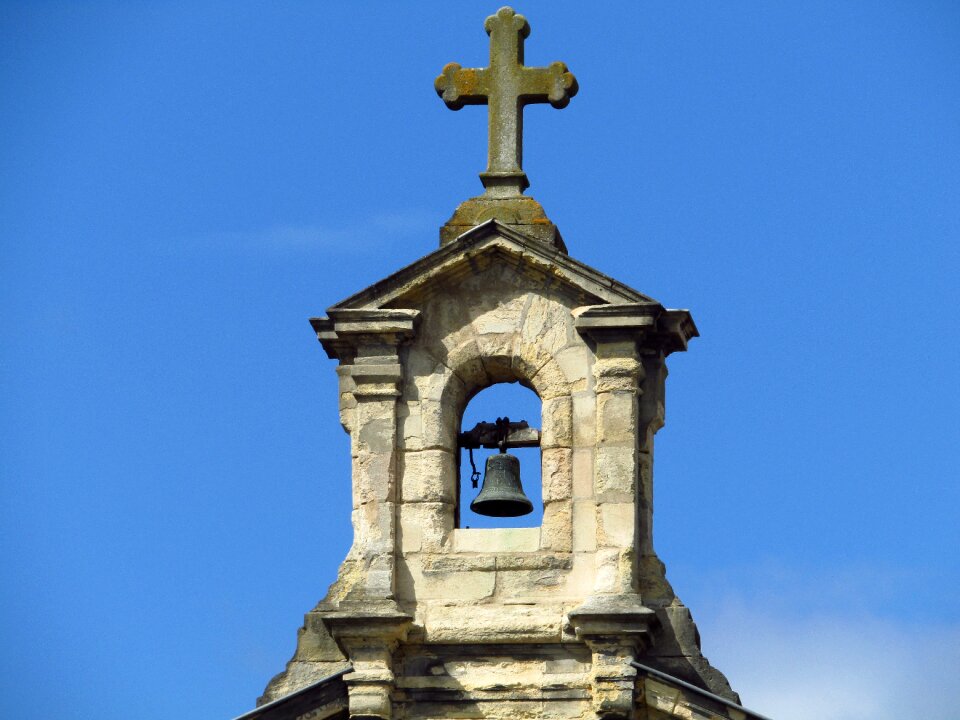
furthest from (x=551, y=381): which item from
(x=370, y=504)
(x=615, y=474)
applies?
(x=370, y=504)

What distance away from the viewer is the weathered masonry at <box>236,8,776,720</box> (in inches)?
868

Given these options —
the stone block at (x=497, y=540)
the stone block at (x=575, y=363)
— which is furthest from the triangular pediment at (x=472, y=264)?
the stone block at (x=497, y=540)

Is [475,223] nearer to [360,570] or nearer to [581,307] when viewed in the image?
[581,307]

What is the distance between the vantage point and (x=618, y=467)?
2247 centimetres

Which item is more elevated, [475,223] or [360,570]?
[475,223]

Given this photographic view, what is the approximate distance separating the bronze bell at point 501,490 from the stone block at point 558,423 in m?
0.57

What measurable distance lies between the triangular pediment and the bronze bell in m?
1.30

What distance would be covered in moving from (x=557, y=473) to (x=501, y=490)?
720 millimetres

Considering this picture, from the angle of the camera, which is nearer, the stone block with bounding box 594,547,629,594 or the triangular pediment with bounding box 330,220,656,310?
the stone block with bounding box 594,547,629,594

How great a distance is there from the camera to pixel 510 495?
23.1 m

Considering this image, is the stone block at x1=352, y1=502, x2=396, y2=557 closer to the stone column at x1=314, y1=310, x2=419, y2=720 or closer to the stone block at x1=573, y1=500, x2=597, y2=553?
the stone column at x1=314, y1=310, x2=419, y2=720

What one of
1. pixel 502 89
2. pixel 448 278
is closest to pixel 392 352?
pixel 448 278

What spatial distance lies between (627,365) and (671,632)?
1.87 metres

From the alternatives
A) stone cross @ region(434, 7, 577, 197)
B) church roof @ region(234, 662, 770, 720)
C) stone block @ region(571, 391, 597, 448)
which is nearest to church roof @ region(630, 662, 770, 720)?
church roof @ region(234, 662, 770, 720)
